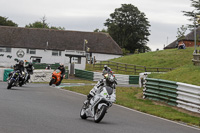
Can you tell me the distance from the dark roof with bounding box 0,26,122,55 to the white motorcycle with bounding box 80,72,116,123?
6191 cm

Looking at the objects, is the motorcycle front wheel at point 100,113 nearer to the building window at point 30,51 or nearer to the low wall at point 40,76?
the low wall at point 40,76

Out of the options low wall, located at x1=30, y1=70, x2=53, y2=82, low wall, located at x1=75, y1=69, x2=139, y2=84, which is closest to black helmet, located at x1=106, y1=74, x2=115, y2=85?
low wall, located at x1=30, y1=70, x2=53, y2=82

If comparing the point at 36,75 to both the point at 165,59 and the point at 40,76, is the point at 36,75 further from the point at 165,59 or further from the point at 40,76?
the point at 165,59

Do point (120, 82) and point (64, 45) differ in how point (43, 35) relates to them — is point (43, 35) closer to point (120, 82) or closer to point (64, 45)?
point (64, 45)

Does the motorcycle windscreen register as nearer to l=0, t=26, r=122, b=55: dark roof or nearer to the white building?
the white building

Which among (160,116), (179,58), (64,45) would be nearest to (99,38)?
(64,45)

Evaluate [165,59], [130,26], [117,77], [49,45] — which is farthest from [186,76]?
[130,26]

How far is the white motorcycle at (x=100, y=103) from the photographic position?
410 inches

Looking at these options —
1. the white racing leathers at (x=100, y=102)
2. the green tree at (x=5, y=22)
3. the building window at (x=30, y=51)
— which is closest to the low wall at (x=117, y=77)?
the building window at (x=30, y=51)

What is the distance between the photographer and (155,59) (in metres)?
58.6

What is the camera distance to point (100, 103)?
1064 centimetres

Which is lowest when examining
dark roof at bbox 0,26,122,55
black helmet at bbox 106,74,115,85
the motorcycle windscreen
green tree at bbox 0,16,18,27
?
the motorcycle windscreen

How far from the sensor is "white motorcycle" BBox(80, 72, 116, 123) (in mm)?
10406

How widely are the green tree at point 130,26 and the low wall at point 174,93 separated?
68748mm
